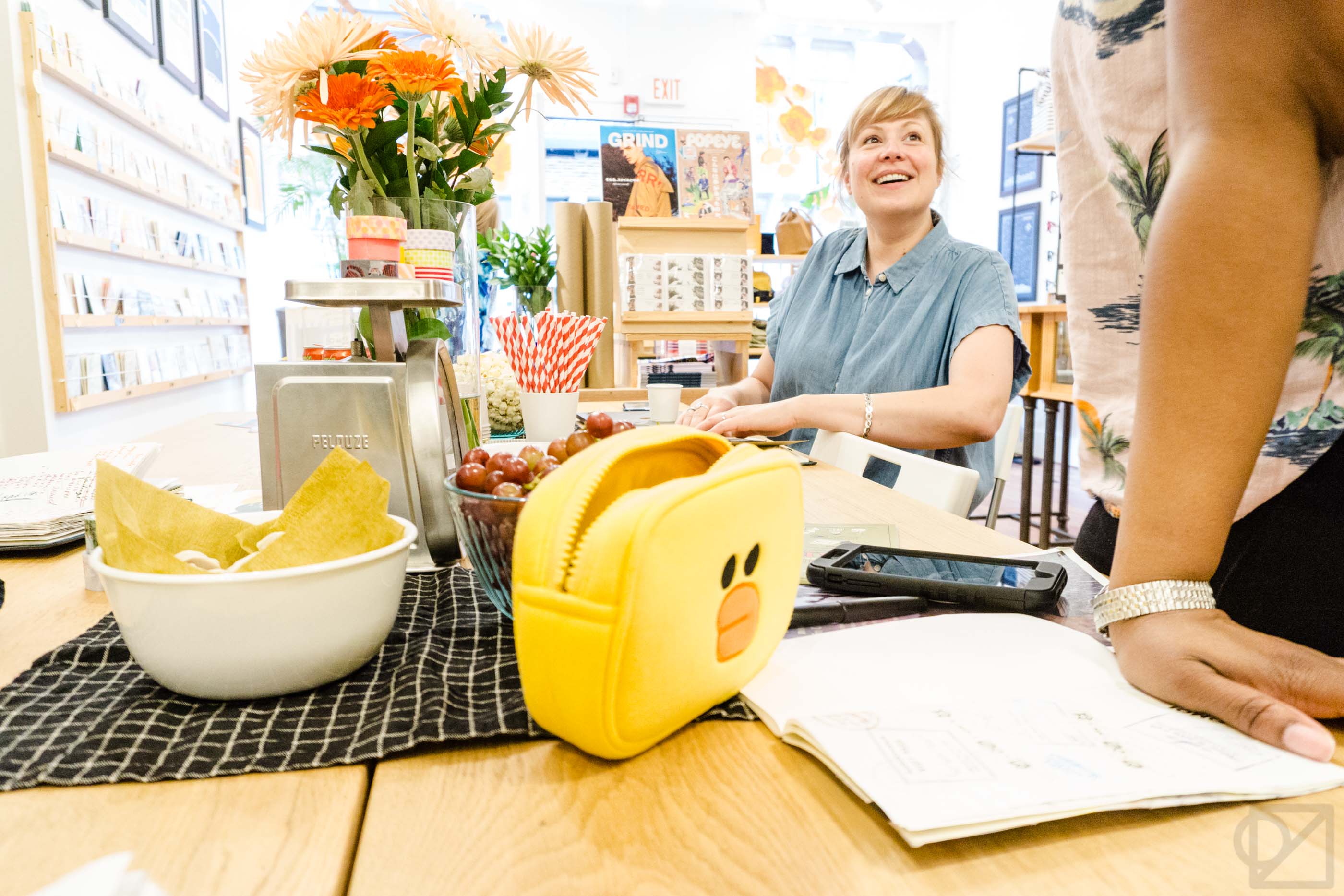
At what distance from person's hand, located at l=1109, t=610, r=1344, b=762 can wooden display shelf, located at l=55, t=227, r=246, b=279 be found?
10.8 ft

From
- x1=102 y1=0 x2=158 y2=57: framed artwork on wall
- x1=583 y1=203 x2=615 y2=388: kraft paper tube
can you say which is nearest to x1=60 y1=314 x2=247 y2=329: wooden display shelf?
x1=102 y1=0 x2=158 y2=57: framed artwork on wall

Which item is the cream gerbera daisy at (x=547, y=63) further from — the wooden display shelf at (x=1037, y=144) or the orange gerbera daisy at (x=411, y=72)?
the wooden display shelf at (x=1037, y=144)

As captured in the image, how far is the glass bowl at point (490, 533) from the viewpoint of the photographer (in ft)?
1.59

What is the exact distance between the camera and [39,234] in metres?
2.57

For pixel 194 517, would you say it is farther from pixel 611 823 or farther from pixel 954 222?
pixel 954 222

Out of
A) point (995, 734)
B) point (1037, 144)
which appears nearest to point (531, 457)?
point (995, 734)

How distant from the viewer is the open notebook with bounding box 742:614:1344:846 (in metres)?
0.35

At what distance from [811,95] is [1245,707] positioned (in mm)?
6217

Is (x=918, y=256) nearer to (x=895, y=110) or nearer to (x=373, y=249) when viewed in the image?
(x=895, y=110)

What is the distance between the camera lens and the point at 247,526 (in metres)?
0.55

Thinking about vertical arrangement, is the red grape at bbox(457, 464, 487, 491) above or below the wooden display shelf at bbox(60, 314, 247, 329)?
below

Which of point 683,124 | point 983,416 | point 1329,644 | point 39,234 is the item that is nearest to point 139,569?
point 1329,644

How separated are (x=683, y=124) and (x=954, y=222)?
2.35 m

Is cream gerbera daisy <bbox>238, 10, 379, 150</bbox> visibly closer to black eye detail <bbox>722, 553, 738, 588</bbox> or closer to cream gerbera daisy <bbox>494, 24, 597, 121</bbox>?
cream gerbera daisy <bbox>494, 24, 597, 121</bbox>
